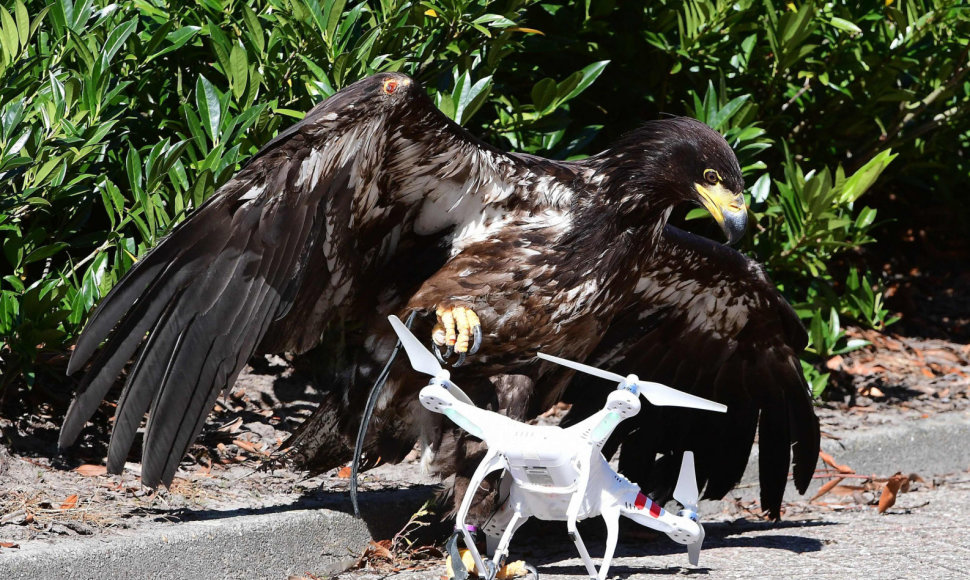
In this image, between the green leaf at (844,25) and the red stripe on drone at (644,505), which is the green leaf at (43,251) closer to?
the red stripe on drone at (644,505)

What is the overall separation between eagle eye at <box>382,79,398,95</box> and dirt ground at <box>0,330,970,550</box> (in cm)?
152

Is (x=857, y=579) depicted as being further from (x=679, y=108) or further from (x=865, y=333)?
(x=865, y=333)

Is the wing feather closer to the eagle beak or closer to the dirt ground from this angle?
the dirt ground

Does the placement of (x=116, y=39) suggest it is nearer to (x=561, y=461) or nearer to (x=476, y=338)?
(x=476, y=338)

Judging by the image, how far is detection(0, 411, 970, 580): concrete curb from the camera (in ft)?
10.0

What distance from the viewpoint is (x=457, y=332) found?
133 inches

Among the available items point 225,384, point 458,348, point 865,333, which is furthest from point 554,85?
point 865,333

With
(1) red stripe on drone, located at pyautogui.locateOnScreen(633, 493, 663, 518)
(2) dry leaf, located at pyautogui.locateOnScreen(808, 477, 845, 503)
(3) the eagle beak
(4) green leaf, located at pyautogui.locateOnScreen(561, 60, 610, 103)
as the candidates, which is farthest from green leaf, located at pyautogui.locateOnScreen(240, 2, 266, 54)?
(2) dry leaf, located at pyautogui.locateOnScreen(808, 477, 845, 503)

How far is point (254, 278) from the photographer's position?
10.8 feet

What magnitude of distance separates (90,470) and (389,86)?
182cm

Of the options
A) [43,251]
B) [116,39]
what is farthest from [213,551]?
[116,39]

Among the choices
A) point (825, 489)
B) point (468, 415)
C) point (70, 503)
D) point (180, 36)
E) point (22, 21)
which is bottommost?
point (825, 489)

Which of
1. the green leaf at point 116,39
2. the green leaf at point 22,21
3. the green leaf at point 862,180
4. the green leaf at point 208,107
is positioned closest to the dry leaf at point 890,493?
the green leaf at point 862,180

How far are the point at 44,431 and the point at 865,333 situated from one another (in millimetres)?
4727
